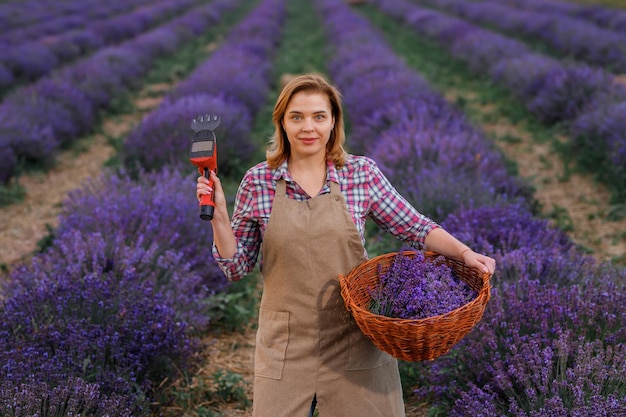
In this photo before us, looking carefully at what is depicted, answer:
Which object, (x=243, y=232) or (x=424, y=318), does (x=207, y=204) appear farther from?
(x=424, y=318)

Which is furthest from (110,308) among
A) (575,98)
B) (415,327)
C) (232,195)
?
(575,98)

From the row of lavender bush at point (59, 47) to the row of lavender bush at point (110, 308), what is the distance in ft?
25.5

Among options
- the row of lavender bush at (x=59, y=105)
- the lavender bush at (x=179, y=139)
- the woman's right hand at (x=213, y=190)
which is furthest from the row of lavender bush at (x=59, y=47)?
the woman's right hand at (x=213, y=190)

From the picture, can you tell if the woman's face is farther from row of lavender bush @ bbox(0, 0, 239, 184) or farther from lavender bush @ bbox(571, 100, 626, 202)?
row of lavender bush @ bbox(0, 0, 239, 184)

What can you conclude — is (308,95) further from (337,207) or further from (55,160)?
(55,160)

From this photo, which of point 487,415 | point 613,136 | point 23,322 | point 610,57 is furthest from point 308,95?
point 610,57

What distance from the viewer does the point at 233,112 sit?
22.4 feet

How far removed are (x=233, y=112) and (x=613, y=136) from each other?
11.9ft

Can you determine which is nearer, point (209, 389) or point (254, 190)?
point (254, 190)

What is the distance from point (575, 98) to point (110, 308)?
21.0 feet

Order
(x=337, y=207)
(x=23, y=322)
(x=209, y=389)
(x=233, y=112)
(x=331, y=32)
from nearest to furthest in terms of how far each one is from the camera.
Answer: (x=337, y=207) < (x=23, y=322) < (x=209, y=389) < (x=233, y=112) < (x=331, y=32)

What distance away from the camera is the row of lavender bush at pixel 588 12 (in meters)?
14.8

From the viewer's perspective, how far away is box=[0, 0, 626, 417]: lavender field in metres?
2.46

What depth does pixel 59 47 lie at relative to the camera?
13.5m
